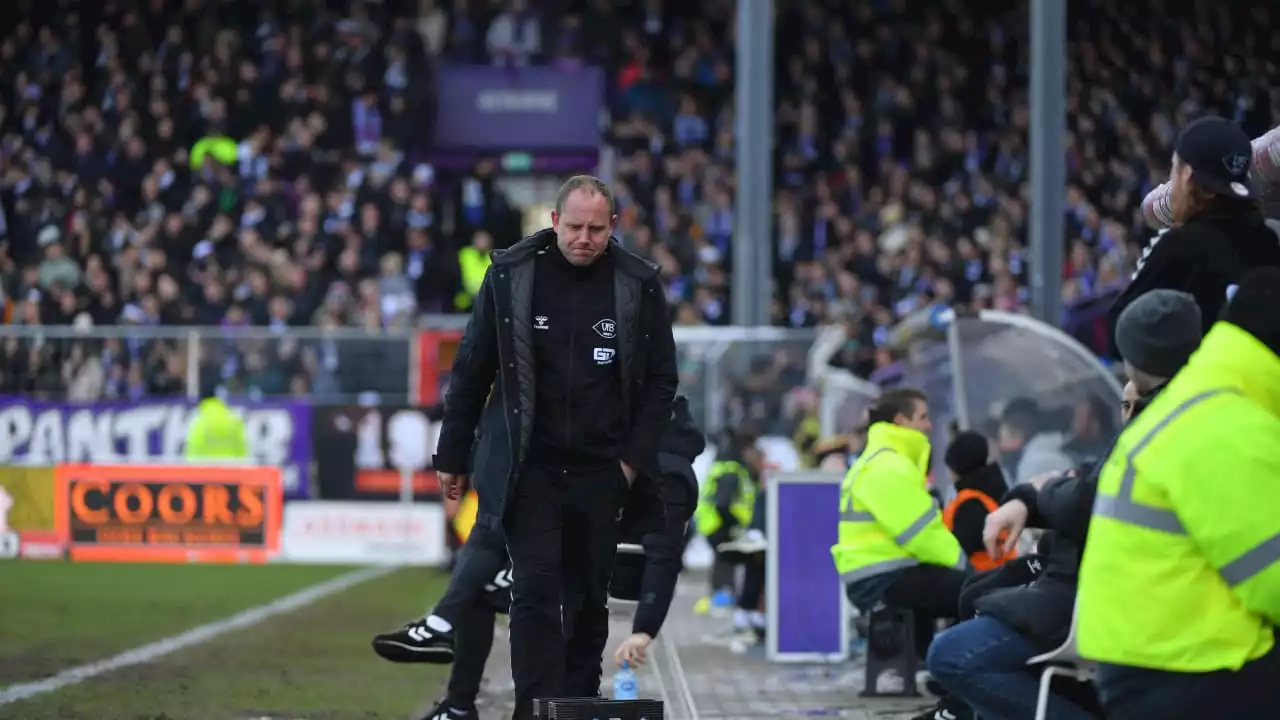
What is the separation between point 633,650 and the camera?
830 centimetres

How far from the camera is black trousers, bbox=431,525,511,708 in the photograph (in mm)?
9547

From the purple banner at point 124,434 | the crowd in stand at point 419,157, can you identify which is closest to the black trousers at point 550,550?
the crowd in stand at point 419,157

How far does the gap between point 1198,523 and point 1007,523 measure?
1.83 m

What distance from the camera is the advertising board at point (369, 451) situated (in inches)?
979

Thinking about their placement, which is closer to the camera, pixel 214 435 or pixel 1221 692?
pixel 1221 692

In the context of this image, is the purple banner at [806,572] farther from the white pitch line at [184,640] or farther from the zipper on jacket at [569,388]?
the zipper on jacket at [569,388]

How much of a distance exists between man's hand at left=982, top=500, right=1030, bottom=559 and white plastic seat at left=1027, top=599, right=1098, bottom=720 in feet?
1.19

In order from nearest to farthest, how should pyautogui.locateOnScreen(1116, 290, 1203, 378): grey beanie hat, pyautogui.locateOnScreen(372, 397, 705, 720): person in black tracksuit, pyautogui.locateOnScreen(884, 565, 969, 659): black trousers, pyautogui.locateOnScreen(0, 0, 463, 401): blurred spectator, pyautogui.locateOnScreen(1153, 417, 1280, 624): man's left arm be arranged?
pyautogui.locateOnScreen(1153, 417, 1280, 624): man's left arm < pyautogui.locateOnScreen(1116, 290, 1203, 378): grey beanie hat < pyautogui.locateOnScreen(372, 397, 705, 720): person in black tracksuit < pyautogui.locateOnScreen(884, 565, 969, 659): black trousers < pyautogui.locateOnScreen(0, 0, 463, 401): blurred spectator

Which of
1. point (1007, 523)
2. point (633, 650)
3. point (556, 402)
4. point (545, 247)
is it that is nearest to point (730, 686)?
point (633, 650)

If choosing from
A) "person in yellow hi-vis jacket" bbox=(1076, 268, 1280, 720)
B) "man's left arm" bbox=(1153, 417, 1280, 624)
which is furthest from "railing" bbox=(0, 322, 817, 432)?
"man's left arm" bbox=(1153, 417, 1280, 624)

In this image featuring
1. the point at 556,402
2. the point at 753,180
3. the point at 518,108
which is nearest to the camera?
the point at 556,402

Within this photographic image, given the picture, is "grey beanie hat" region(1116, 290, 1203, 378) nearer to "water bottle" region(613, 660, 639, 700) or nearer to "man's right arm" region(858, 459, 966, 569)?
"water bottle" region(613, 660, 639, 700)

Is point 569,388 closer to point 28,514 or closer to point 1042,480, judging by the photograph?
point 1042,480

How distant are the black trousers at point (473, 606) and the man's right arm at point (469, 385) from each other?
1641 millimetres
